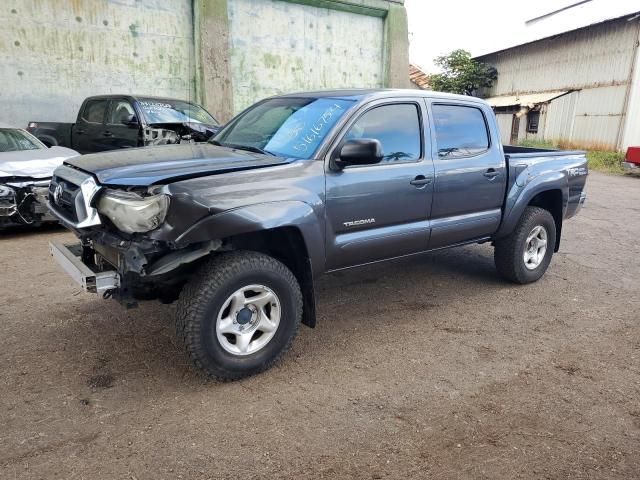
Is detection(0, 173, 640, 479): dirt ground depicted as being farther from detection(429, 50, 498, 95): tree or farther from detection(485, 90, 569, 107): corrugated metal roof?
detection(429, 50, 498, 95): tree

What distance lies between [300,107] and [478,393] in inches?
99.3

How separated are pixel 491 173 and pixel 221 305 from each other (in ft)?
9.40

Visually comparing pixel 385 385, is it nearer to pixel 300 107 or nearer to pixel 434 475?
pixel 434 475

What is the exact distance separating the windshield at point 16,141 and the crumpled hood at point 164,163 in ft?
14.3

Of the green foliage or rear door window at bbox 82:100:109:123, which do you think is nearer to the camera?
rear door window at bbox 82:100:109:123

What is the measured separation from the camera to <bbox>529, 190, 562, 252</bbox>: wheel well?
547 centimetres

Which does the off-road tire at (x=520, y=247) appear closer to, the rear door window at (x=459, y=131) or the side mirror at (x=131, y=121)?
the rear door window at (x=459, y=131)

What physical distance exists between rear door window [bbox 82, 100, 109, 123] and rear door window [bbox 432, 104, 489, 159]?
666cm

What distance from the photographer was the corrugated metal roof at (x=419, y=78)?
2825 centimetres

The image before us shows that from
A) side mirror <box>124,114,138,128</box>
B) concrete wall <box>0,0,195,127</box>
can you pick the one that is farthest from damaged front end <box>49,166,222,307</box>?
concrete wall <box>0,0,195,127</box>

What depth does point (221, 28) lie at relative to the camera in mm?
11961

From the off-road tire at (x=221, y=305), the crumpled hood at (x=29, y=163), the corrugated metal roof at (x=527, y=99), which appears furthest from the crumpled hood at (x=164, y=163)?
the corrugated metal roof at (x=527, y=99)

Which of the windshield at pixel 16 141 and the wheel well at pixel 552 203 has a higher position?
the windshield at pixel 16 141

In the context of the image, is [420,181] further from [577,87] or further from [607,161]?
[577,87]
